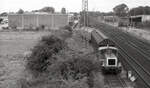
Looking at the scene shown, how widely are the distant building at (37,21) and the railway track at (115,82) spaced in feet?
202

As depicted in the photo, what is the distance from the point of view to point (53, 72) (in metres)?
15.7

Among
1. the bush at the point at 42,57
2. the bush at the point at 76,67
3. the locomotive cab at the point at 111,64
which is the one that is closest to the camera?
the bush at the point at 76,67

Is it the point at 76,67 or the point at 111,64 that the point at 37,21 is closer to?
the point at 111,64

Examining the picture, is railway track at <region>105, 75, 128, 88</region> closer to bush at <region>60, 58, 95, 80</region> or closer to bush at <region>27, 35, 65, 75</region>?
bush at <region>60, 58, 95, 80</region>

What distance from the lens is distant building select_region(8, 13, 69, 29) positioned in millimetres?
81000

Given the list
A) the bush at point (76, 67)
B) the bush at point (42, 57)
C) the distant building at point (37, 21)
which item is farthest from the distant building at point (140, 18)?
the bush at point (76, 67)

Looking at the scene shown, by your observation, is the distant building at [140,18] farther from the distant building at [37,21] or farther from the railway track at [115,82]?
the railway track at [115,82]

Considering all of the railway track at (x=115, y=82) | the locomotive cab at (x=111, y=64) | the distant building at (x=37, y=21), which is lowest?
the railway track at (x=115, y=82)

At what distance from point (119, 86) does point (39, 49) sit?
8.12m

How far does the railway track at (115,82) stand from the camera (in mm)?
17594

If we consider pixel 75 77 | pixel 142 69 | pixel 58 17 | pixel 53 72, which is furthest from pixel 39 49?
pixel 58 17

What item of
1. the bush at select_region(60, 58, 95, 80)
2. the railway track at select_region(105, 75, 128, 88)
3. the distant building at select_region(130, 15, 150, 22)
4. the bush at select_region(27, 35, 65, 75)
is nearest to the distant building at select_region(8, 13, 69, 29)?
the distant building at select_region(130, 15, 150, 22)

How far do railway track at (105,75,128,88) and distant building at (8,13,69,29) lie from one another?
61628 millimetres

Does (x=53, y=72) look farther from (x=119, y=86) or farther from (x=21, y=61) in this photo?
(x=21, y=61)
